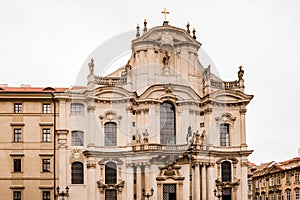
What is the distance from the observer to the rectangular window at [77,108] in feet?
164

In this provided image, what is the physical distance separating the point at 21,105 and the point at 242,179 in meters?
21.5

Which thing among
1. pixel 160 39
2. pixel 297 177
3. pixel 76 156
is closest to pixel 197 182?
pixel 76 156

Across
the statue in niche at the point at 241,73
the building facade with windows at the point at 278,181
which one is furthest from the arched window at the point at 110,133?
the building facade with windows at the point at 278,181

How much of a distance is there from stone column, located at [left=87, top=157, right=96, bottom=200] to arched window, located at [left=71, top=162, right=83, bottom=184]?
0.74m

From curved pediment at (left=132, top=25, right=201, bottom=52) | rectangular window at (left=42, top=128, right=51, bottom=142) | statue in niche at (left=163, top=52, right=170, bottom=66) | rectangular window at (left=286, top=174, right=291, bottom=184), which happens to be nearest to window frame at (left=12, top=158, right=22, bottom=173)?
rectangular window at (left=42, top=128, right=51, bottom=142)

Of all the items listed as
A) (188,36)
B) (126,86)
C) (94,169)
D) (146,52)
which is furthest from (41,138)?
(188,36)

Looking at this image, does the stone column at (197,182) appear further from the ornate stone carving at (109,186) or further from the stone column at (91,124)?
the stone column at (91,124)

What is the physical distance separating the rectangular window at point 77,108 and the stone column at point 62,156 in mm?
2128

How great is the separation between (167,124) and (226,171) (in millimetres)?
7138

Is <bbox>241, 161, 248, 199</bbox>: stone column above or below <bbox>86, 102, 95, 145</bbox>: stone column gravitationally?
below

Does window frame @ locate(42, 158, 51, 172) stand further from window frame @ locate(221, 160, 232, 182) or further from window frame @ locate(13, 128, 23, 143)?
window frame @ locate(221, 160, 232, 182)

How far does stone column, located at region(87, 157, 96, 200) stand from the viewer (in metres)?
48.5

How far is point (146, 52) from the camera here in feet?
172

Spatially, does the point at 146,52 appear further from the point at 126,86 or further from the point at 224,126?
the point at 224,126
